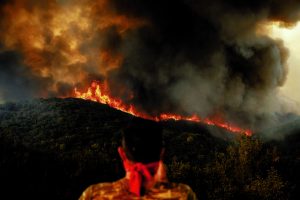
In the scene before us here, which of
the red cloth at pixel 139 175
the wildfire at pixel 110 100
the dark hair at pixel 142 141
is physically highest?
the wildfire at pixel 110 100

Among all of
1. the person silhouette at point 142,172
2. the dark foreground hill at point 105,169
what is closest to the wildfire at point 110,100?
the dark foreground hill at point 105,169

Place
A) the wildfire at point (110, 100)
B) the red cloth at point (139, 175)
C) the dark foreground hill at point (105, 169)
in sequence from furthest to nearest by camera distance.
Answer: the wildfire at point (110, 100), the dark foreground hill at point (105, 169), the red cloth at point (139, 175)

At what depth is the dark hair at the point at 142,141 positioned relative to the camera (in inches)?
181

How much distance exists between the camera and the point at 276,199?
47.8 meters

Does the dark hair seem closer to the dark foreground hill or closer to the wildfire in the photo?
the dark foreground hill

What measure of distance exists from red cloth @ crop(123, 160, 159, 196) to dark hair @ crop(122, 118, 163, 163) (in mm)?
59

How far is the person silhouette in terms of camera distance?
4602mm

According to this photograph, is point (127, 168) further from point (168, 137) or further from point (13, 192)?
point (168, 137)

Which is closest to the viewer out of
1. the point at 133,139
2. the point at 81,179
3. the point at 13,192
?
the point at 133,139

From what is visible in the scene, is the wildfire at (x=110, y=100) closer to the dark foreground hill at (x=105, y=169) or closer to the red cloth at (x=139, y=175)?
the dark foreground hill at (x=105, y=169)

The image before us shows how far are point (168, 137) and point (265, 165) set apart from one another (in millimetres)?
77507

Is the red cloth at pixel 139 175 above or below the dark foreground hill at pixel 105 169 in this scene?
below

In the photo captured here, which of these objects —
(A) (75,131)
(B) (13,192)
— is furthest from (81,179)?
(A) (75,131)

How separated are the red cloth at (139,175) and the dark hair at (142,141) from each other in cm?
6
